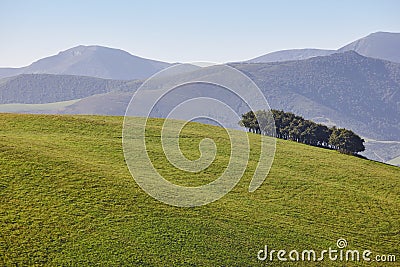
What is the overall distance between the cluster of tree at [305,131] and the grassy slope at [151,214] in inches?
1297

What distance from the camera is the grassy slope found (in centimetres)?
3017

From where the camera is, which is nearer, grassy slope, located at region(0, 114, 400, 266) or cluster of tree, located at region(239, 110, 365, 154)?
grassy slope, located at region(0, 114, 400, 266)

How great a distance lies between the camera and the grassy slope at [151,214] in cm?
3017

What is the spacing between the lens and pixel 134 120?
7494cm

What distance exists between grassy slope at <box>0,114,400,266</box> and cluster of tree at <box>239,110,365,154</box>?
108ft

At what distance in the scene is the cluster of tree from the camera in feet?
283

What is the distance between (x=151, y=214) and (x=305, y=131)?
219ft

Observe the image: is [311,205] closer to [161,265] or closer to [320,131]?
[161,265]

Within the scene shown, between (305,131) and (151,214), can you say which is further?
(305,131)

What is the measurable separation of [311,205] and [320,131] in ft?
190

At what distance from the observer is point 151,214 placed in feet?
116

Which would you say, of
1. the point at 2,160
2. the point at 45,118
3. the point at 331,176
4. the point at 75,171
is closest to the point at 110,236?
the point at 75,171

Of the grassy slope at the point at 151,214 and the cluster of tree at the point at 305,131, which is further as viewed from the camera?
the cluster of tree at the point at 305,131

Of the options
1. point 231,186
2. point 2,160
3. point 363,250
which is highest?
point 2,160
